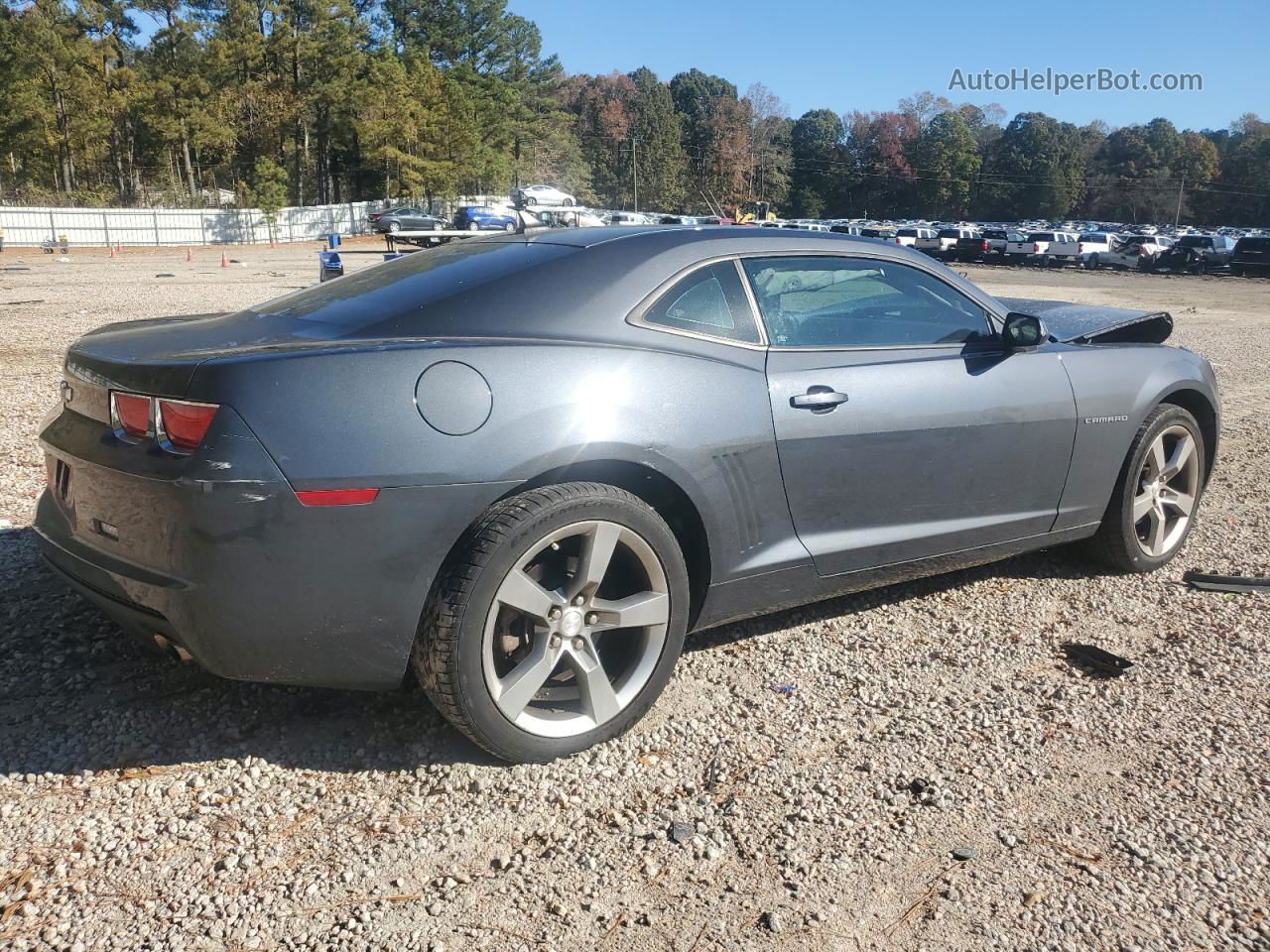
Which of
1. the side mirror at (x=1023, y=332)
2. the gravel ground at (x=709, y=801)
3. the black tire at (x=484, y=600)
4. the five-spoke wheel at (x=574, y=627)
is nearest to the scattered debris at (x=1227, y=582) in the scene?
the gravel ground at (x=709, y=801)

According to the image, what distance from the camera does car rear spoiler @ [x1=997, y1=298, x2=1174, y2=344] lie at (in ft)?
14.3

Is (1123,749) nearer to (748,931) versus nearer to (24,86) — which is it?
(748,931)

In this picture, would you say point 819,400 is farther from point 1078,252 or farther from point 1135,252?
point 1078,252

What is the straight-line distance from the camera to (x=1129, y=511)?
14.2 ft

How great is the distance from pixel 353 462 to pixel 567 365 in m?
0.66

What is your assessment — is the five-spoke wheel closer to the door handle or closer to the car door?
the car door

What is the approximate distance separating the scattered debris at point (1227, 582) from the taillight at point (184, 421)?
3978 millimetres

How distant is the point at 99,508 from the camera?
8.79 feet

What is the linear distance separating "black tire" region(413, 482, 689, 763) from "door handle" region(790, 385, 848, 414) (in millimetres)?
716

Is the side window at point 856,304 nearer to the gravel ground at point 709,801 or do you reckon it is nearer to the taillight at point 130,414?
the gravel ground at point 709,801

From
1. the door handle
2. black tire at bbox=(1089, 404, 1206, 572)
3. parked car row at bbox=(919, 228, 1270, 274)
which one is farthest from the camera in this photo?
parked car row at bbox=(919, 228, 1270, 274)

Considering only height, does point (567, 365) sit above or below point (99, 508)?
above

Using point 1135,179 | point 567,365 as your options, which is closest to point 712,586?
point 567,365

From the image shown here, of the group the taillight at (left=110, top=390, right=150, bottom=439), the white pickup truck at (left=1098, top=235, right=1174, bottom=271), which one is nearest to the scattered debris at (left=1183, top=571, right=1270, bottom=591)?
the taillight at (left=110, top=390, right=150, bottom=439)
